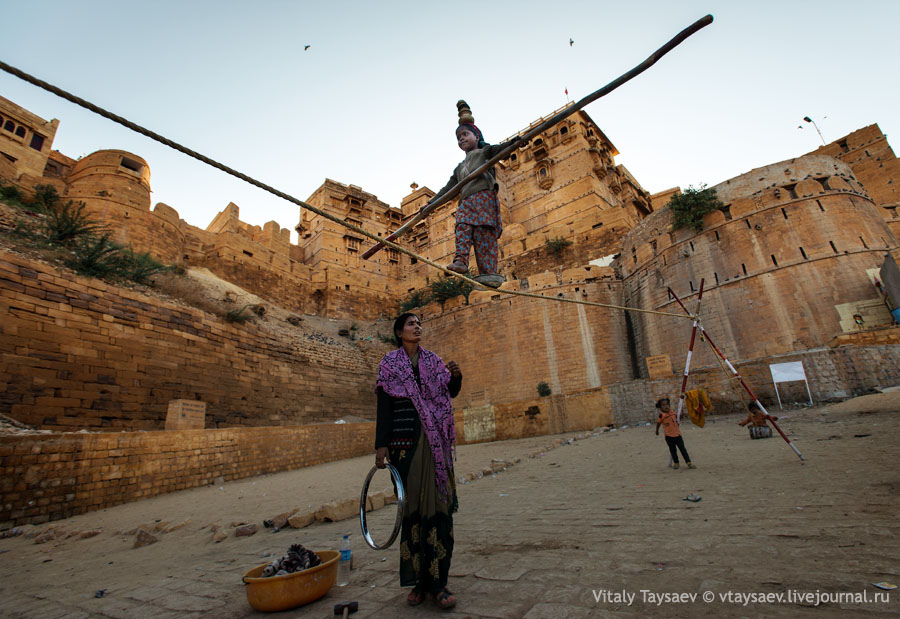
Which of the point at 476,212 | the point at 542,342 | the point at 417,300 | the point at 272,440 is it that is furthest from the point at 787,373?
the point at 417,300

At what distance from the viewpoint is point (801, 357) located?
33.2 ft

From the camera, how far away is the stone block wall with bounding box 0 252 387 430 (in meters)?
8.09

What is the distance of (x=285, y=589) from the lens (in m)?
2.01

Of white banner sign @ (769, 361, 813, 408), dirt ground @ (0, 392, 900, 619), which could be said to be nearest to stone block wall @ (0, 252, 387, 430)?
dirt ground @ (0, 392, 900, 619)

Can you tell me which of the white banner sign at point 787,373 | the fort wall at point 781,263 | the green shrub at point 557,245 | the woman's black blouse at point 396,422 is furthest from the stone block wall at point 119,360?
the green shrub at point 557,245

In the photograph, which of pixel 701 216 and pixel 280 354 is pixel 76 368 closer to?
pixel 280 354

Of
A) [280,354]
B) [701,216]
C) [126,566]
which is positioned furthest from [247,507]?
[701,216]

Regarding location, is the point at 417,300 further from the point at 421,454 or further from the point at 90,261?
the point at 421,454

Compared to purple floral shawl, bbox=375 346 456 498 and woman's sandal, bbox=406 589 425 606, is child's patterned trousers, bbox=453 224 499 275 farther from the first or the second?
woman's sandal, bbox=406 589 425 606

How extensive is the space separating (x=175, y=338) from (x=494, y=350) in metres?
12.4

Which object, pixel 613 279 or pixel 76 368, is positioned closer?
pixel 76 368

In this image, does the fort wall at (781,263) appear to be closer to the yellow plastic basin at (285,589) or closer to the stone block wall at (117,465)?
the stone block wall at (117,465)

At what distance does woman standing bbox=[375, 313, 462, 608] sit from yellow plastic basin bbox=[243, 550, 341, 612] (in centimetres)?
48

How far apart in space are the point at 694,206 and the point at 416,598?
53.4ft
